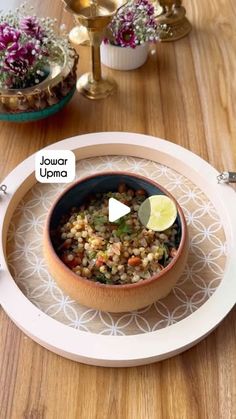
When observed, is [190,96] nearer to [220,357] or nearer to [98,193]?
[98,193]

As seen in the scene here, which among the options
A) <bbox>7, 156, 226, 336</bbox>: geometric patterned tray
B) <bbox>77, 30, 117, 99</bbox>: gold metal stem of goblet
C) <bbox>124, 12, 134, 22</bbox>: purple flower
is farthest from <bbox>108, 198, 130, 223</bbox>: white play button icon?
<bbox>124, 12, 134, 22</bbox>: purple flower

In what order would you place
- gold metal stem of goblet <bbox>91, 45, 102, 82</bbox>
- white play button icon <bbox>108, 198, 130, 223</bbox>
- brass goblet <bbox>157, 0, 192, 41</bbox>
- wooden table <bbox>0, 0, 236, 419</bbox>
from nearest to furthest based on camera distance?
wooden table <bbox>0, 0, 236, 419</bbox> < white play button icon <bbox>108, 198, 130, 223</bbox> < gold metal stem of goblet <bbox>91, 45, 102, 82</bbox> < brass goblet <bbox>157, 0, 192, 41</bbox>

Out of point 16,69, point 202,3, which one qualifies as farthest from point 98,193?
point 202,3

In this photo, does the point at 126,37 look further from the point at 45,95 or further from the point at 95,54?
the point at 45,95

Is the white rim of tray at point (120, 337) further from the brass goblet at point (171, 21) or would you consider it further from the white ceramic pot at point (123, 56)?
the brass goblet at point (171, 21)

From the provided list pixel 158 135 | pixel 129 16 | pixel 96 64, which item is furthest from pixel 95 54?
pixel 158 135

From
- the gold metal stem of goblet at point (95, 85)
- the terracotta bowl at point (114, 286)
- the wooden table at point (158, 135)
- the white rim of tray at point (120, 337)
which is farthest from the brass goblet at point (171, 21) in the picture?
the terracotta bowl at point (114, 286)

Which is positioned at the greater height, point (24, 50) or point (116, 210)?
point (24, 50)

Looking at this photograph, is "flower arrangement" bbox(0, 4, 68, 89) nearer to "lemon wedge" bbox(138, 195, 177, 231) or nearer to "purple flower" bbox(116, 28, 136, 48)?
"purple flower" bbox(116, 28, 136, 48)
